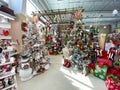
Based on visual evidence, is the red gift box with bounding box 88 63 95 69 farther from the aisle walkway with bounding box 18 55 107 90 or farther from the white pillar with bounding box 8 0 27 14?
the white pillar with bounding box 8 0 27 14

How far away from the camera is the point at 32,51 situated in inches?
199

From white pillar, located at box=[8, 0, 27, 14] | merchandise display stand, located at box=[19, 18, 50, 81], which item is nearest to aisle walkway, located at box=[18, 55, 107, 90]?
merchandise display stand, located at box=[19, 18, 50, 81]

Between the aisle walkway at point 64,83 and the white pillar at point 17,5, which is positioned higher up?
the white pillar at point 17,5

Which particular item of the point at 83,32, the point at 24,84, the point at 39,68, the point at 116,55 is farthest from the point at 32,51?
the point at 116,55

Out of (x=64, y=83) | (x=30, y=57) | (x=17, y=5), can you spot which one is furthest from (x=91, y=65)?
(x=17, y=5)

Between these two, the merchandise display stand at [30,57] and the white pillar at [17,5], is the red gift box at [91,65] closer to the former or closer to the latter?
the merchandise display stand at [30,57]

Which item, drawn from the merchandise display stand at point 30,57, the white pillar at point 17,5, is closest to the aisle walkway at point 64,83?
the merchandise display stand at point 30,57

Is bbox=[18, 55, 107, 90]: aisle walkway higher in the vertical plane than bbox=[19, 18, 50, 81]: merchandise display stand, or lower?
lower

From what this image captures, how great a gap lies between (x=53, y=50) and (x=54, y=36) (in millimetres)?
1459

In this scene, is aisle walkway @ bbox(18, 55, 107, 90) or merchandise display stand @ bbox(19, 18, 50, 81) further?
merchandise display stand @ bbox(19, 18, 50, 81)

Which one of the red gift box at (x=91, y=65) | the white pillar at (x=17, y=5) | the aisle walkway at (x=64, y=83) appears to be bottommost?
the aisle walkway at (x=64, y=83)

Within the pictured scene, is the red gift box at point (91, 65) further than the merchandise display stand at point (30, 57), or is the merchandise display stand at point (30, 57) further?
the red gift box at point (91, 65)

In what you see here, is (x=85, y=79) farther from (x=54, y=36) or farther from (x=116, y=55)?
(x=54, y=36)

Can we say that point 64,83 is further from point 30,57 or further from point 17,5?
point 17,5
